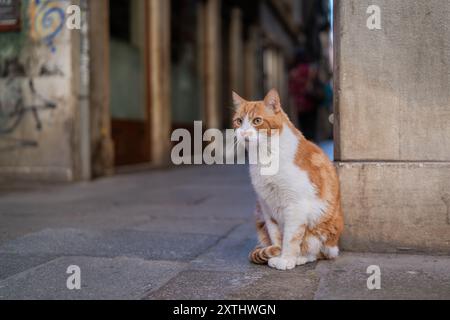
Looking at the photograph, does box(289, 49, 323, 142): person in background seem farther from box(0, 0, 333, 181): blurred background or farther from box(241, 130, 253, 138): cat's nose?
box(241, 130, 253, 138): cat's nose

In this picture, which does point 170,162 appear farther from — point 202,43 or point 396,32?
point 396,32

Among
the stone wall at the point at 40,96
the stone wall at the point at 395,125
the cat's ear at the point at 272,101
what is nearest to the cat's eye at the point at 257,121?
the cat's ear at the point at 272,101

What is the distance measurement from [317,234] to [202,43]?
31.4ft

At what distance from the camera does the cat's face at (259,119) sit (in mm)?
2557

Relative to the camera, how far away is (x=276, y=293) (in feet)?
7.13

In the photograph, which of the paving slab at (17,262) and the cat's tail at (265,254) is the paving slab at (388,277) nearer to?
the cat's tail at (265,254)

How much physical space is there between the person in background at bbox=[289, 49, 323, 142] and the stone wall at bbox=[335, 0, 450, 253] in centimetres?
658

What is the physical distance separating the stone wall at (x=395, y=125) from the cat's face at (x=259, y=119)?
19.3 inches

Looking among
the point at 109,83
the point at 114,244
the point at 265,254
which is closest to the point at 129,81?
the point at 109,83

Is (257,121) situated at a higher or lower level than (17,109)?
lower

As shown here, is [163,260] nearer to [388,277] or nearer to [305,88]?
[388,277]

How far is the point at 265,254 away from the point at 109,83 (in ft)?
18.5

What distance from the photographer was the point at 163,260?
2791mm
